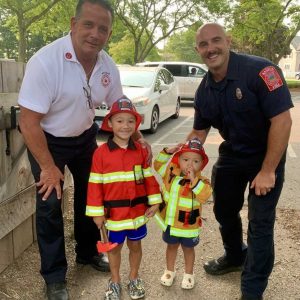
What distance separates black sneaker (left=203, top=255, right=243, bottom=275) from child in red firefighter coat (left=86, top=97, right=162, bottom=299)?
0.80 m

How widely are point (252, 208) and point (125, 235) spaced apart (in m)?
0.87

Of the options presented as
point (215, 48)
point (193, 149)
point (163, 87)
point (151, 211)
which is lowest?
point (151, 211)

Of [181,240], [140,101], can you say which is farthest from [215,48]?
[140,101]

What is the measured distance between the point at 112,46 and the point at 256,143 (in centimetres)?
3405

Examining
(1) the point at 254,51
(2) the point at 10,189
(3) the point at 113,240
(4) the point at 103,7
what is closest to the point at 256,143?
(3) the point at 113,240

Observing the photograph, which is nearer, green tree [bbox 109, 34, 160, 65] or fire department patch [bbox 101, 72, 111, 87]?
fire department patch [bbox 101, 72, 111, 87]

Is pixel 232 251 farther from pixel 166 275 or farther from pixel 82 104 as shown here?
pixel 82 104

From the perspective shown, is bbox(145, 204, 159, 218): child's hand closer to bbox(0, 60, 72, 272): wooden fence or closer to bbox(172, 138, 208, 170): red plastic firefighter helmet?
bbox(172, 138, 208, 170): red plastic firefighter helmet

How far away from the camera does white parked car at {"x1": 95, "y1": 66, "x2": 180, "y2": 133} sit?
872cm

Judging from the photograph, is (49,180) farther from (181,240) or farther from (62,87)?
(181,240)

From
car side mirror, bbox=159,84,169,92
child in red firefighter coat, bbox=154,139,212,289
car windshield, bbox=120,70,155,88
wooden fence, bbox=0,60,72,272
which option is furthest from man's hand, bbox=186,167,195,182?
car side mirror, bbox=159,84,169,92

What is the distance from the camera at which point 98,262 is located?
10.5ft

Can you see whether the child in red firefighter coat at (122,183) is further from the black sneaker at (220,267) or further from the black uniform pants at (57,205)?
the black sneaker at (220,267)

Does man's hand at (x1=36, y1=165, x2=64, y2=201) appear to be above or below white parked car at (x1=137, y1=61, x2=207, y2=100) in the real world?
below
